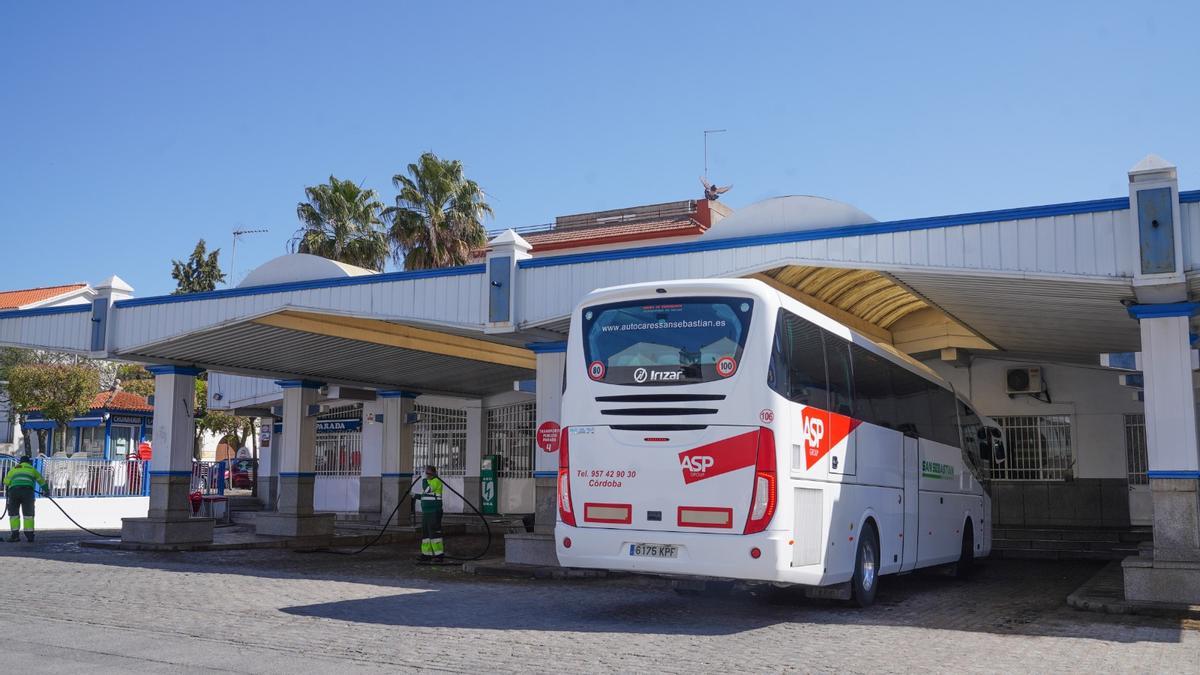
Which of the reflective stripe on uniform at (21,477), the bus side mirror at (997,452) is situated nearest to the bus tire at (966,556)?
the bus side mirror at (997,452)

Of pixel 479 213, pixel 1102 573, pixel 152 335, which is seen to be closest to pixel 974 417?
pixel 1102 573

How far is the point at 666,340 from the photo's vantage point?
10.3 m

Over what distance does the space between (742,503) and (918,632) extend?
212 centimetres

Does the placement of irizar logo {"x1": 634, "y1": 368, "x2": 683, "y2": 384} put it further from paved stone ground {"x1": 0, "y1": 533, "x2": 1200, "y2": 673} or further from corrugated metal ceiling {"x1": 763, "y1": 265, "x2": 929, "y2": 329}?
corrugated metal ceiling {"x1": 763, "y1": 265, "x2": 929, "y2": 329}

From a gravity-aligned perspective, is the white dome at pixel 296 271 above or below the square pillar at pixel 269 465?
above

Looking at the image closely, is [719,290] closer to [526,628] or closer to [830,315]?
[526,628]

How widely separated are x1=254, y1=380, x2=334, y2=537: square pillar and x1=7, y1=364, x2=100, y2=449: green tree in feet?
79.2

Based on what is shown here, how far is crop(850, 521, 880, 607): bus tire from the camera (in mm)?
11531

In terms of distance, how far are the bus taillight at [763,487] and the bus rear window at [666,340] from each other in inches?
28.6

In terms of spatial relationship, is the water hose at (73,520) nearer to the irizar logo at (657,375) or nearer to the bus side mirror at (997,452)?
the irizar logo at (657,375)

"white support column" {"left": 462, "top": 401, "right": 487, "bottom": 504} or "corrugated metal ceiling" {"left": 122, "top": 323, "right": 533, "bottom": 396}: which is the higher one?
"corrugated metal ceiling" {"left": 122, "top": 323, "right": 533, "bottom": 396}

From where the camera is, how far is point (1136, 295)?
38.9 ft

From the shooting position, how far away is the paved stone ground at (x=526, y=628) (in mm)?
8016

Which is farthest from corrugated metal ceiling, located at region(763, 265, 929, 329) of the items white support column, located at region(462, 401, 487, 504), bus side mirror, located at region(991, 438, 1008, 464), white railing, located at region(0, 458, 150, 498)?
white railing, located at region(0, 458, 150, 498)
